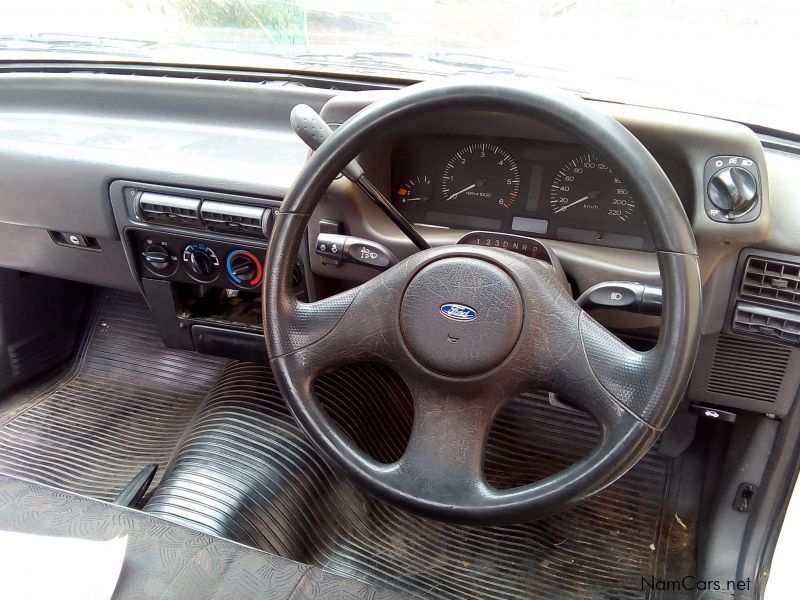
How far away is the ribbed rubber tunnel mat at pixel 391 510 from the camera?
141 centimetres

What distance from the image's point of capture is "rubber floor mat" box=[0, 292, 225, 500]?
1.77 metres

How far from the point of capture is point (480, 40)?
5.12 ft

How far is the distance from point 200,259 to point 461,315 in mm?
796

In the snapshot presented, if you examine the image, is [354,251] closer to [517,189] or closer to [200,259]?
[517,189]

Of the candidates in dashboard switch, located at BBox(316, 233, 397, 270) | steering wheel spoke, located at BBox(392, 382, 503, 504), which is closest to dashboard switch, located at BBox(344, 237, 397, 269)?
dashboard switch, located at BBox(316, 233, 397, 270)

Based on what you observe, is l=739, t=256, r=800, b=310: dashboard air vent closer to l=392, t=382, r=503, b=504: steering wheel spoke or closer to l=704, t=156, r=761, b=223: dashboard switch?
l=704, t=156, r=761, b=223: dashboard switch

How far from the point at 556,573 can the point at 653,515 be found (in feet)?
0.99

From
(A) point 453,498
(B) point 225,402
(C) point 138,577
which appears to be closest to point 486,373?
(A) point 453,498

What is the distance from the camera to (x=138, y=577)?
3.22 ft

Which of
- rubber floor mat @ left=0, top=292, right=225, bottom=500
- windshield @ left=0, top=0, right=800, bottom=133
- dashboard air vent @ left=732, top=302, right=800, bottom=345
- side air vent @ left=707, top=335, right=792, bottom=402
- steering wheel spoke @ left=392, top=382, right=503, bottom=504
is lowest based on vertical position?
rubber floor mat @ left=0, top=292, right=225, bottom=500

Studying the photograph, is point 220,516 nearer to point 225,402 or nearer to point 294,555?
point 294,555

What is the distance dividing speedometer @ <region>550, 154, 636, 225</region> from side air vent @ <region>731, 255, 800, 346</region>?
24 centimetres

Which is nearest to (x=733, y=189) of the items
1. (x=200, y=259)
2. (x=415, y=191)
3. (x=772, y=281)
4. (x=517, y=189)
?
(x=772, y=281)

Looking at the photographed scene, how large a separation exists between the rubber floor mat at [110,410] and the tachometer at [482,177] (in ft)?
3.46
